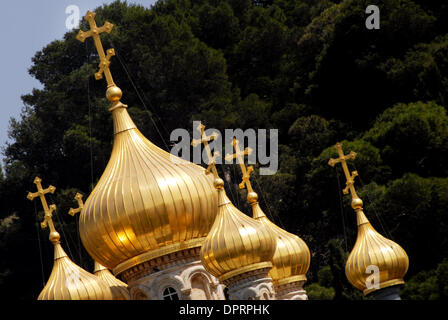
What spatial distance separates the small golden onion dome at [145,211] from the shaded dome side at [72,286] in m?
0.56

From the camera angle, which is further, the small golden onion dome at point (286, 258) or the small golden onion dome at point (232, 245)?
the small golden onion dome at point (286, 258)

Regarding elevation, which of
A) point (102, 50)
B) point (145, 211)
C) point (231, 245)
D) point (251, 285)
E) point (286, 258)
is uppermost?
point (102, 50)

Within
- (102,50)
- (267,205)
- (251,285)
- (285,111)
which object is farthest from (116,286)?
(285,111)

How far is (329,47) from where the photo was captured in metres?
48.9

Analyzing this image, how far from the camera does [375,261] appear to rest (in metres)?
28.6

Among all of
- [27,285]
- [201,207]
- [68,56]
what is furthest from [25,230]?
[201,207]

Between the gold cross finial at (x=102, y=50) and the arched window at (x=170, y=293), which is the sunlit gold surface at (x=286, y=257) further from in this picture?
the arched window at (x=170, y=293)

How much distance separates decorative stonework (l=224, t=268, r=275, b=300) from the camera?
23906 millimetres

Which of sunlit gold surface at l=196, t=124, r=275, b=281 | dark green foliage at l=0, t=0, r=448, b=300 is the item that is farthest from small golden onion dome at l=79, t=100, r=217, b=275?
dark green foliage at l=0, t=0, r=448, b=300

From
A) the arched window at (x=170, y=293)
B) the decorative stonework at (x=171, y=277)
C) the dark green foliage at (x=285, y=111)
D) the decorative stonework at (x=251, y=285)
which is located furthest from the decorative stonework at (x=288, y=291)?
the decorative stonework at (x=251, y=285)

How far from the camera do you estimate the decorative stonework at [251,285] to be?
78.4 ft

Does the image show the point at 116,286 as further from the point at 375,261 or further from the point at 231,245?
the point at 375,261

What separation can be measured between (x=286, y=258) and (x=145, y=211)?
6500 millimetres

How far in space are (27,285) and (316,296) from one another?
16.2m
